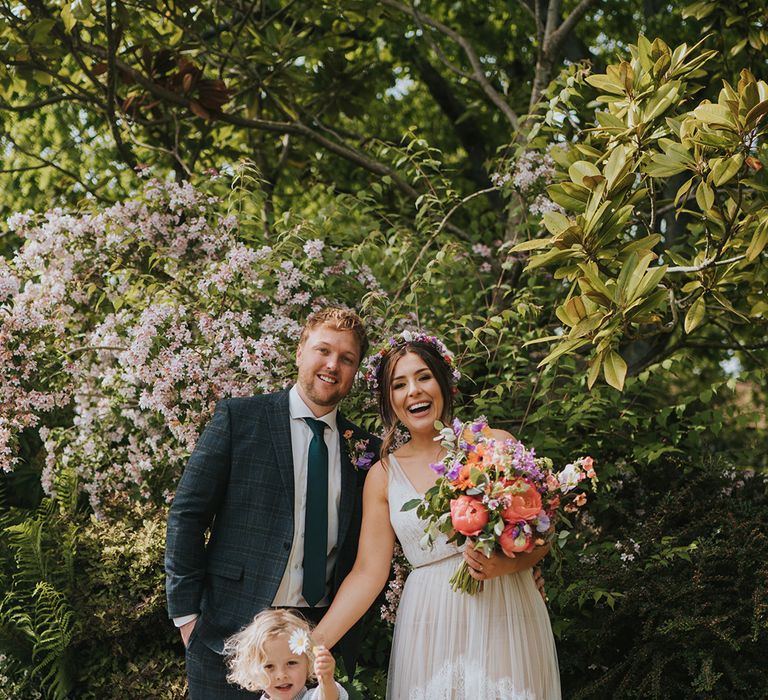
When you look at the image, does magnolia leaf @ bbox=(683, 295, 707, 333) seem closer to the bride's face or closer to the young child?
the bride's face

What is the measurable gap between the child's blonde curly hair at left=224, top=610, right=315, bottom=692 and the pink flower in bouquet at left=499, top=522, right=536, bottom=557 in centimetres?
66

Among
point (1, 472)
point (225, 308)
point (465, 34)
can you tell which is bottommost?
point (1, 472)

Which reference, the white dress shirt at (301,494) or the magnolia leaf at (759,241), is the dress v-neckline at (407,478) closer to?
the white dress shirt at (301,494)

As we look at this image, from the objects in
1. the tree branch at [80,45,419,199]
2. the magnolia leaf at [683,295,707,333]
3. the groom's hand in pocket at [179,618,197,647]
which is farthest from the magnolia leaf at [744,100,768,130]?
the tree branch at [80,45,419,199]

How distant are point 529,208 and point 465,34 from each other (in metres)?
3.98

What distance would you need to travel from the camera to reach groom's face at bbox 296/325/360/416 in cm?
307

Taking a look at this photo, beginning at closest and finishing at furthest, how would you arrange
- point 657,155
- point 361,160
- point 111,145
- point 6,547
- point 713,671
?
point 657,155 < point 713,671 < point 6,547 < point 361,160 < point 111,145

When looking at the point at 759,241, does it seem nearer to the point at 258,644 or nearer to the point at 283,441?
the point at 283,441

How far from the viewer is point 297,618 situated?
2814 mm

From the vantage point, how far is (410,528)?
Answer: 2980 mm

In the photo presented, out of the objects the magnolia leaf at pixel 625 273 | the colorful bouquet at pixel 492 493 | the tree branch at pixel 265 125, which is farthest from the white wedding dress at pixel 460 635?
the tree branch at pixel 265 125

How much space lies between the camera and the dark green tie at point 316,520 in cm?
298

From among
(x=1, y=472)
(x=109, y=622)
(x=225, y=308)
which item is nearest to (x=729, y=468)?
(x=225, y=308)

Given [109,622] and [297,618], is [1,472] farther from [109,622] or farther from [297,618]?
[297,618]
